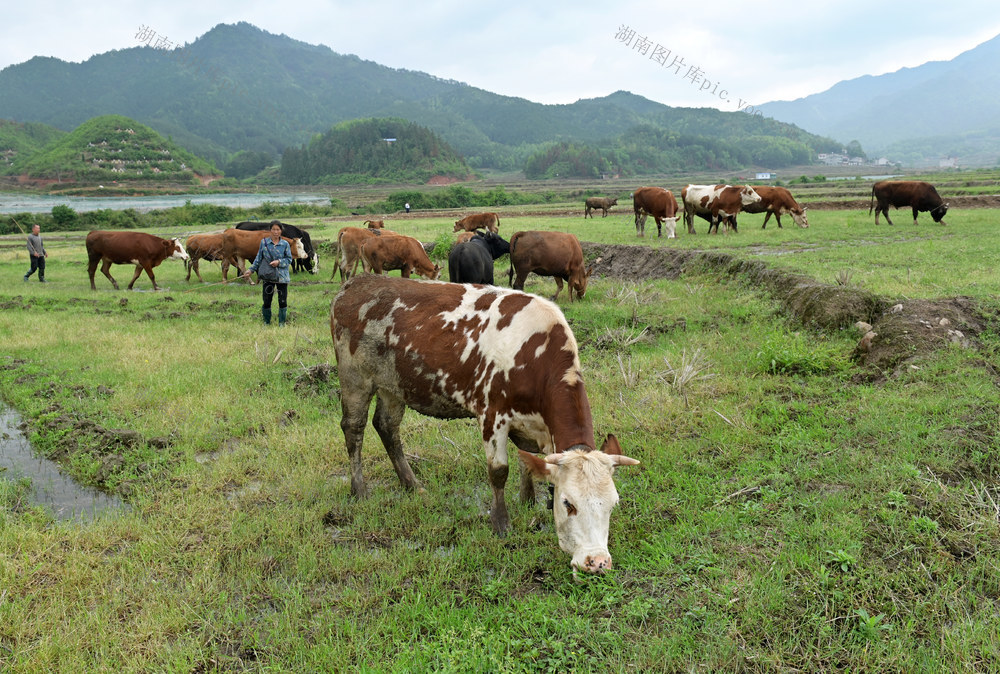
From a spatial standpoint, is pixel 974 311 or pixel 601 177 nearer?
pixel 974 311

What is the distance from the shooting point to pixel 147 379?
8.55 metres

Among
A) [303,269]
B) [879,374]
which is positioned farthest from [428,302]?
[303,269]

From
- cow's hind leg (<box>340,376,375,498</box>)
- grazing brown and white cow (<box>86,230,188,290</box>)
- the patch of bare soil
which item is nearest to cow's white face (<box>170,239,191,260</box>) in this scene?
grazing brown and white cow (<box>86,230,188,290</box>)

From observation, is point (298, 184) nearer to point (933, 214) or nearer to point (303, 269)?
point (303, 269)

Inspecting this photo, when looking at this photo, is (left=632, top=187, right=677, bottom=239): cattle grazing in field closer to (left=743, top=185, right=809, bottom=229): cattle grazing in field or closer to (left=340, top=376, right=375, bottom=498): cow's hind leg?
(left=743, top=185, right=809, bottom=229): cattle grazing in field

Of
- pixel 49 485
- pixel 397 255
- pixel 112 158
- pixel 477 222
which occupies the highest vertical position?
pixel 112 158

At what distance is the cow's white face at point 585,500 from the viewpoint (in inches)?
145

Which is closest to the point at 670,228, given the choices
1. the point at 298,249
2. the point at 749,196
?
the point at 749,196

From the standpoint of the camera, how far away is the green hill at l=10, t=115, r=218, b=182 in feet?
329

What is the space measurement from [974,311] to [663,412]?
4.69 m

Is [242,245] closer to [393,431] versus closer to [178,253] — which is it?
[178,253]

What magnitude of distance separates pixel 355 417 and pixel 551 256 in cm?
865

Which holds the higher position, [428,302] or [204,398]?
[428,302]

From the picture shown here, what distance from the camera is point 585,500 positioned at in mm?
3695
